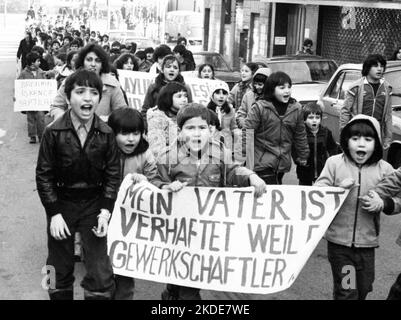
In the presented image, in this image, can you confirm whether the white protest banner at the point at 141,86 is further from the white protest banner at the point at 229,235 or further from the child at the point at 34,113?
the white protest banner at the point at 229,235

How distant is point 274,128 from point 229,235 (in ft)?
6.23

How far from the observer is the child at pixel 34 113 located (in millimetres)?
13965

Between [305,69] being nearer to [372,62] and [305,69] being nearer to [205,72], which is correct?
[205,72]

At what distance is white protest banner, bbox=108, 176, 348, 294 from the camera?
17.3 feet

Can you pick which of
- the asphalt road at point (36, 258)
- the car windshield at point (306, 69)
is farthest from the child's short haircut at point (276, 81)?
the car windshield at point (306, 69)

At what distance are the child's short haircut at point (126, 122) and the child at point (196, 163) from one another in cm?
33

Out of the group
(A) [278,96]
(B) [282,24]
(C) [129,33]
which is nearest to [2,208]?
(A) [278,96]

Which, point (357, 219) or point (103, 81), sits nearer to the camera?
point (357, 219)

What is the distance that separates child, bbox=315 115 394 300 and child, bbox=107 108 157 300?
133 centimetres

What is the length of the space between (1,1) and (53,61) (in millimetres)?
84183

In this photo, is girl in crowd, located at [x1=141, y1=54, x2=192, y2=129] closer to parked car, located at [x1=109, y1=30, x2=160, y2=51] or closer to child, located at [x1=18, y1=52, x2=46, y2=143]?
child, located at [x1=18, y1=52, x2=46, y2=143]

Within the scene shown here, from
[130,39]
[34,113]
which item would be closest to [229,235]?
[34,113]

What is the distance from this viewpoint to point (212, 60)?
1873 centimetres

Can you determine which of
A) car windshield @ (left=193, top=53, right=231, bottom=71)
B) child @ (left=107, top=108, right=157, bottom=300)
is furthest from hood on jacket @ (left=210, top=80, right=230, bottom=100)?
car windshield @ (left=193, top=53, right=231, bottom=71)
